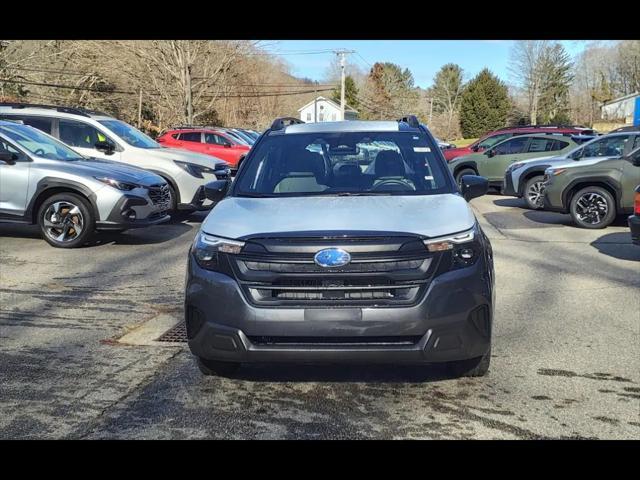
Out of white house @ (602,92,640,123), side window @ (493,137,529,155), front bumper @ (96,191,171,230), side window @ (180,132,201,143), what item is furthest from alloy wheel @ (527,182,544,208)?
white house @ (602,92,640,123)

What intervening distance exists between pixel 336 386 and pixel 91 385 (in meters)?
1.58

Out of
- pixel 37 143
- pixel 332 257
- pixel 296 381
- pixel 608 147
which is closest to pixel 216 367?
pixel 296 381

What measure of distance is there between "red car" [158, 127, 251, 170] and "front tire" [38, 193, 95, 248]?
37.6ft

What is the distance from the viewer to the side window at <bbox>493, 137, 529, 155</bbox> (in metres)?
17.4

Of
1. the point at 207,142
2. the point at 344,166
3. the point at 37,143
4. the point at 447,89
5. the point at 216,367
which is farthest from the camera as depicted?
the point at 447,89

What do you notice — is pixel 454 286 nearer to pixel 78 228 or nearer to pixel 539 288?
pixel 539 288

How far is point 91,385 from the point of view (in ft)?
13.6

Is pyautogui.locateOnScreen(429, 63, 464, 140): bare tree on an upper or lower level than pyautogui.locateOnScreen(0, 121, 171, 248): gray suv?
upper

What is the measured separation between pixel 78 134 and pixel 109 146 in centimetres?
63

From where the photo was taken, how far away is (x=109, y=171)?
9258mm

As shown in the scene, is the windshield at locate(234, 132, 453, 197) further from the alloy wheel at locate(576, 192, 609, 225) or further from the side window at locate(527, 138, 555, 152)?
the side window at locate(527, 138, 555, 152)

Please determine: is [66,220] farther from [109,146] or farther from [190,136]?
[190,136]

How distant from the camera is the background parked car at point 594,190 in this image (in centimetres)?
1104

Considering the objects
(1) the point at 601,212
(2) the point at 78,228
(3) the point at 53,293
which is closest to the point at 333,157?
(3) the point at 53,293
